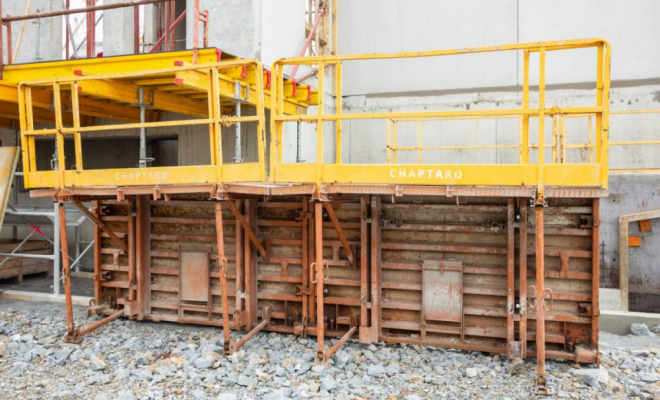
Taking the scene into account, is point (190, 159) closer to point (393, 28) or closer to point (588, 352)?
point (393, 28)

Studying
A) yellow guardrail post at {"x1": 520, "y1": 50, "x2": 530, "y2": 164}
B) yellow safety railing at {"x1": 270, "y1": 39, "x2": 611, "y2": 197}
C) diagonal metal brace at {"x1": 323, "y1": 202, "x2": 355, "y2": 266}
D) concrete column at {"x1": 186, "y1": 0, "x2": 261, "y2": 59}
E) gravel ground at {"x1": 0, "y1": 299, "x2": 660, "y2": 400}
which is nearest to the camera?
yellow safety railing at {"x1": 270, "y1": 39, "x2": 611, "y2": 197}

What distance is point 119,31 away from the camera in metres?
11.2

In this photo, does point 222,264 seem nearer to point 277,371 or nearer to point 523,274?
point 277,371

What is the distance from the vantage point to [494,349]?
6848 mm

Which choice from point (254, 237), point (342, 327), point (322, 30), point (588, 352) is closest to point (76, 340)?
point (254, 237)

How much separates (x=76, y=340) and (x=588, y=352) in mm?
6780

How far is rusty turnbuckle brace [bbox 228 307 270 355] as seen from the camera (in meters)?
6.89

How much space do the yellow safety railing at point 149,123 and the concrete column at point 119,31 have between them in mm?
3105

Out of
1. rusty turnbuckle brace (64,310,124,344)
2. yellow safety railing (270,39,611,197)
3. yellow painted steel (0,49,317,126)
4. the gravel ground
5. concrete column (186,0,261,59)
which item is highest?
concrete column (186,0,261,59)

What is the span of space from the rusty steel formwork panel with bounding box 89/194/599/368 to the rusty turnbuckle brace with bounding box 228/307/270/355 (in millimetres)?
31

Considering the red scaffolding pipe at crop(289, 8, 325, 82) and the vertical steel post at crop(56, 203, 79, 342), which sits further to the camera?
the red scaffolding pipe at crop(289, 8, 325, 82)

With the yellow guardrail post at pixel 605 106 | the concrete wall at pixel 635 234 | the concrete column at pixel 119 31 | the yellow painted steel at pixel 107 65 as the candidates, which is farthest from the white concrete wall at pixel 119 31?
the concrete wall at pixel 635 234

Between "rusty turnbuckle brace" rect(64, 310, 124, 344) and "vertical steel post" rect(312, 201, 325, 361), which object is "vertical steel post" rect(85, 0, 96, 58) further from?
"vertical steel post" rect(312, 201, 325, 361)

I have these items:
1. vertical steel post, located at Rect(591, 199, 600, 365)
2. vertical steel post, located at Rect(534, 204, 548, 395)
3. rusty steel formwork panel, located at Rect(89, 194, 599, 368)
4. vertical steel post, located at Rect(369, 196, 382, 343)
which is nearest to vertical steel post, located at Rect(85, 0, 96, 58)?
rusty steel formwork panel, located at Rect(89, 194, 599, 368)
